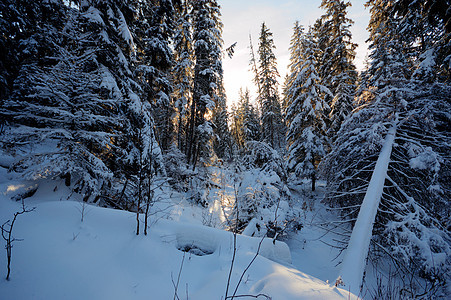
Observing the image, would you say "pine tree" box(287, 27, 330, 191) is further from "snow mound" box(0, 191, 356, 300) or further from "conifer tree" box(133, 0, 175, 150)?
"snow mound" box(0, 191, 356, 300)

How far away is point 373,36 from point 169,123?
18264 mm

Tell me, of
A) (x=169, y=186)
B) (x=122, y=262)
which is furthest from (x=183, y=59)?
(x=122, y=262)

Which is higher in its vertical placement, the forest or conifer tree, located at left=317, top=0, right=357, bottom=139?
conifer tree, located at left=317, top=0, right=357, bottom=139

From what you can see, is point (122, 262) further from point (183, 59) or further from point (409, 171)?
point (183, 59)

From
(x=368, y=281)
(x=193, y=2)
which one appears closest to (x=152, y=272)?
(x=368, y=281)

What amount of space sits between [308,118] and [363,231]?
10203 millimetres

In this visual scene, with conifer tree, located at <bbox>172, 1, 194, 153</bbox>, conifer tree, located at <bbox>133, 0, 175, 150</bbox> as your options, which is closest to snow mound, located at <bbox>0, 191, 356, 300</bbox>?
conifer tree, located at <bbox>133, 0, 175, 150</bbox>

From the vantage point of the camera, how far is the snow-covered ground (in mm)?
1940

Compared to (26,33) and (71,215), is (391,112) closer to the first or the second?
(71,215)

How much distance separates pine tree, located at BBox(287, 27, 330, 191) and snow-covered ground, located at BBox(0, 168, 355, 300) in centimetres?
1017

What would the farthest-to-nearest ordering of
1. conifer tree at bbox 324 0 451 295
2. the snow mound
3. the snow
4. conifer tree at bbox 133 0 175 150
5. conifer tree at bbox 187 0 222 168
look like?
conifer tree at bbox 187 0 222 168 → conifer tree at bbox 133 0 175 150 → conifer tree at bbox 324 0 451 295 → the snow → the snow mound

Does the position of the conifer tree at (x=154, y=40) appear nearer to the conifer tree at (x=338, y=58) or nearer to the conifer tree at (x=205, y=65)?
the conifer tree at (x=205, y=65)

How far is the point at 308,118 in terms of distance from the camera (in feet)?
40.8

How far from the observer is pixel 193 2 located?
1154 cm
